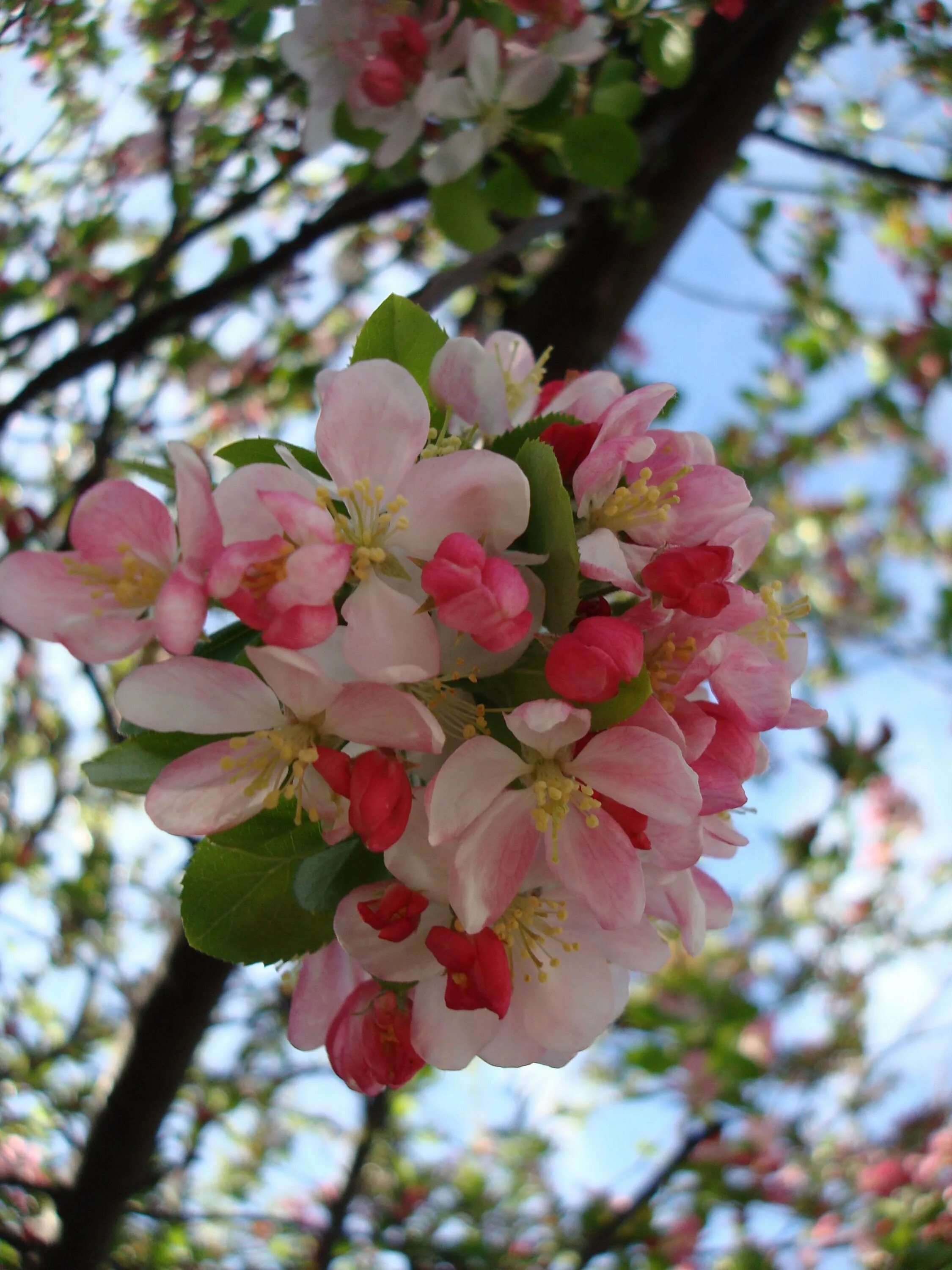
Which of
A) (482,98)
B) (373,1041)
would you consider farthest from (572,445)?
(482,98)

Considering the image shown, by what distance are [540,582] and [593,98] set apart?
87 cm

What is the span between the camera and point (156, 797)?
50 cm

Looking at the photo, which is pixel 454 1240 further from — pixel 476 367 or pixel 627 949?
pixel 476 367

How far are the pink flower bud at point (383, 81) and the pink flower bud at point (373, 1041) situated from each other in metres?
0.89

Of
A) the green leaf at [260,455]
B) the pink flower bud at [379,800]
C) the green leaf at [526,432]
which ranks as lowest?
the pink flower bud at [379,800]

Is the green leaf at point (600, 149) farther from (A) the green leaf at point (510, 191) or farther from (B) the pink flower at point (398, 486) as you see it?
(B) the pink flower at point (398, 486)

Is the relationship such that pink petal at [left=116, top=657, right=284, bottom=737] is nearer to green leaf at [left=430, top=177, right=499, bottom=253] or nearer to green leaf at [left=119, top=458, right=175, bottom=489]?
green leaf at [left=119, top=458, right=175, bottom=489]

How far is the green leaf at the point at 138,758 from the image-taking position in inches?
21.4

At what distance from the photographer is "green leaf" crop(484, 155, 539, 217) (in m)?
1.13

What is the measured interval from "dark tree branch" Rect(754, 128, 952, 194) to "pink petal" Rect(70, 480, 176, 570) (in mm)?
1596

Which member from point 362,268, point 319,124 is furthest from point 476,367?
point 362,268

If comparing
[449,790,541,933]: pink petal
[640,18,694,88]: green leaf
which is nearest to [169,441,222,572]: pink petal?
[449,790,541,933]: pink petal

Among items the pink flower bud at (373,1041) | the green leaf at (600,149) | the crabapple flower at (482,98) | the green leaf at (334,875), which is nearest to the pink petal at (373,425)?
the green leaf at (334,875)

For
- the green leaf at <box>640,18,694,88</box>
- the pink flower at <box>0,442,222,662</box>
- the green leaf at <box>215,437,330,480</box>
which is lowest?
the pink flower at <box>0,442,222,662</box>
